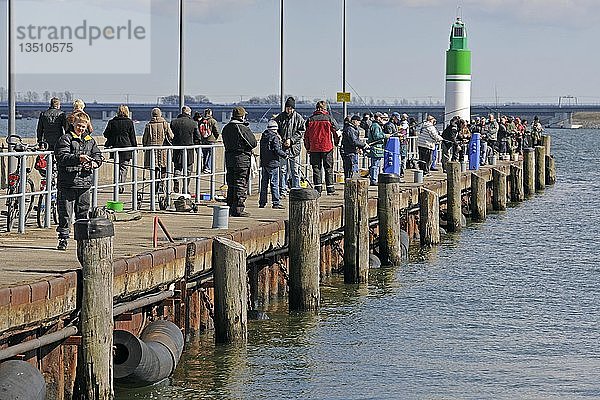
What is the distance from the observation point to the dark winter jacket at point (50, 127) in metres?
20.0

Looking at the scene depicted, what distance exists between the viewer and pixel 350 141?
1045 inches

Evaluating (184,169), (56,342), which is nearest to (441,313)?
(184,169)

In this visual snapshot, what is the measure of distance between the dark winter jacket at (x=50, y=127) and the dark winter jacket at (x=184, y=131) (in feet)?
11.5

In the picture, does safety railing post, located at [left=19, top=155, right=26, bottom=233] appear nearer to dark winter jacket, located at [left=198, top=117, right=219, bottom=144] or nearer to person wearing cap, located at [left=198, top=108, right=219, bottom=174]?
person wearing cap, located at [left=198, top=108, right=219, bottom=174]

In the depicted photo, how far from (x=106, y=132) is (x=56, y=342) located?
10.7 meters

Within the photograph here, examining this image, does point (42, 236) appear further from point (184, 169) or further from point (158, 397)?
point (184, 169)

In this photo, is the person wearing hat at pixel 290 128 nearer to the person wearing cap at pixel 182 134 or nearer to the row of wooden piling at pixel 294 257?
the row of wooden piling at pixel 294 257

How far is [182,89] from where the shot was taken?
26.9m

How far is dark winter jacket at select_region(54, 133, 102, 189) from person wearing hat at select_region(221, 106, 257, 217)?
4.60 m

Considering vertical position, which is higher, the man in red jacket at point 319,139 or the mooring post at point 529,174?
the man in red jacket at point 319,139

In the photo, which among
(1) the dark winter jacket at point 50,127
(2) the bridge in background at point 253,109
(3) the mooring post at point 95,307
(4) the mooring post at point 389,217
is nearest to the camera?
(3) the mooring post at point 95,307

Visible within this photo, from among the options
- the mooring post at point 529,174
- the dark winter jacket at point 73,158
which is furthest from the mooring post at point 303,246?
the mooring post at point 529,174

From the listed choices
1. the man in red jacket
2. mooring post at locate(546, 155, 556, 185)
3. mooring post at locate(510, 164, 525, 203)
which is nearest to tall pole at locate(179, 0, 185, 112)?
the man in red jacket

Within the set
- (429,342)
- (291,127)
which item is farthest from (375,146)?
(429,342)
